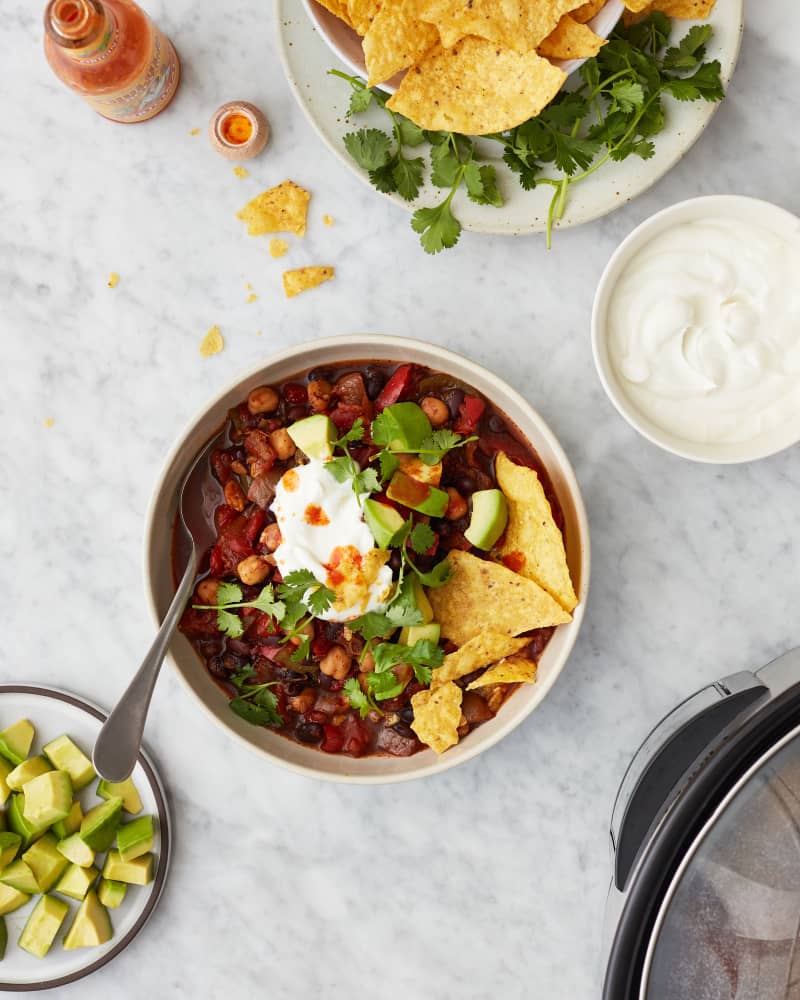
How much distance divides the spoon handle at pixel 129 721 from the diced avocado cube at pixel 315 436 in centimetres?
54

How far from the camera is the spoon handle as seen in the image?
7.97 feet

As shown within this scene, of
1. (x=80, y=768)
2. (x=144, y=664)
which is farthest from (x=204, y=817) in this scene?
(x=144, y=664)

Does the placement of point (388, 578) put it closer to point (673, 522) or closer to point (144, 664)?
point (144, 664)

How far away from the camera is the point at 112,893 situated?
2770 mm

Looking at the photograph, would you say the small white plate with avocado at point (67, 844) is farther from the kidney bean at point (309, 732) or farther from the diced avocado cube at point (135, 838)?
the kidney bean at point (309, 732)

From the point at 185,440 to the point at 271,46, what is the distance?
1.08m

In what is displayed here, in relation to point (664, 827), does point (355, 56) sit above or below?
above

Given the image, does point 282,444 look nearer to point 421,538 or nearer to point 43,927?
point 421,538

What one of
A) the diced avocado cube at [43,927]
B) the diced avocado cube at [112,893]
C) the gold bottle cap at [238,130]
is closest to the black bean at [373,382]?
the gold bottle cap at [238,130]

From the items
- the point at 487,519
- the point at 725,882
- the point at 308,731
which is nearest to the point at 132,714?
the point at 308,731

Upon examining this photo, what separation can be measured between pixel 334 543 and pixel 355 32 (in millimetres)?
1179

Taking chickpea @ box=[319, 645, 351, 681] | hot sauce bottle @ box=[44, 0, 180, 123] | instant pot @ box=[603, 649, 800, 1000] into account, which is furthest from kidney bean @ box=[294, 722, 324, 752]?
hot sauce bottle @ box=[44, 0, 180, 123]

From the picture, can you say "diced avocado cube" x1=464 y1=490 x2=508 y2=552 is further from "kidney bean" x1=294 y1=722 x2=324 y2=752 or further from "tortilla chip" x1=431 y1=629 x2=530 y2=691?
"kidney bean" x1=294 y1=722 x2=324 y2=752

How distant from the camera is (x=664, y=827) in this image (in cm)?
175
